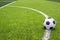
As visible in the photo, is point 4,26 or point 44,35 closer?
point 44,35

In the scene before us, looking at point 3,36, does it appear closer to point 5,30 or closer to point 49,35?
point 5,30

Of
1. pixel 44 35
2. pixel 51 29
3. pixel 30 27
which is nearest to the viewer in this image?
pixel 44 35

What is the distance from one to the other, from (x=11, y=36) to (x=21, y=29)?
0.89 m

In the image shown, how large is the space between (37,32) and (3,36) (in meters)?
1.49

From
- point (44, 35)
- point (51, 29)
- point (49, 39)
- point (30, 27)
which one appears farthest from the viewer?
point (30, 27)

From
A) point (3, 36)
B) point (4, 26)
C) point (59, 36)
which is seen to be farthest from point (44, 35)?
point (4, 26)

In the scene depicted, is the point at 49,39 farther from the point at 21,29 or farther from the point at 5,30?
the point at 5,30

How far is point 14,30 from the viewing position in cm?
690

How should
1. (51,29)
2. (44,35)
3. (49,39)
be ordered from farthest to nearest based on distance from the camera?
(51,29) → (44,35) → (49,39)

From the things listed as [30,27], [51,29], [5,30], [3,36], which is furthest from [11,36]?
[51,29]

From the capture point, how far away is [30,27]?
24.0 ft

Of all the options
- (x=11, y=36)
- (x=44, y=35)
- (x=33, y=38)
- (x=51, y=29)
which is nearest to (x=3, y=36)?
(x=11, y=36)

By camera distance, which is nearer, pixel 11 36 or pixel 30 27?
pixel 11 36

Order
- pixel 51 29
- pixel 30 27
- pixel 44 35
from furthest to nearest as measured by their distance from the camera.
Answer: pixel 30 27, pixel 51 29, pixel 44 35
